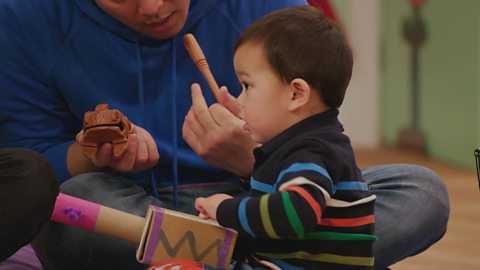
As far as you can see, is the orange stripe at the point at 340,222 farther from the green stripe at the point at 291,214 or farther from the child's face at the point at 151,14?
the child's face at the point at 151,14

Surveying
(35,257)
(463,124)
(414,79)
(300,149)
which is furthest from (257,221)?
(414,79)

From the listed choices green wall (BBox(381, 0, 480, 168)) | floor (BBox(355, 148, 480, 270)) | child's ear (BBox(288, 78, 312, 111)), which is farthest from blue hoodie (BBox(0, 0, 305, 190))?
green wall (BBox(381, 0, 480, 168))

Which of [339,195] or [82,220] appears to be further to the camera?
[82,220]

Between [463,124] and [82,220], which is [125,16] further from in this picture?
[463,124]

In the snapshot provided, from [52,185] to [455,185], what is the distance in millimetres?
1806

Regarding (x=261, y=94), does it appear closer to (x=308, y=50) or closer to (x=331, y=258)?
(x=308, y=50)

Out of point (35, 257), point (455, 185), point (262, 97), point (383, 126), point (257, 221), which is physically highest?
Result: point (262, 97)

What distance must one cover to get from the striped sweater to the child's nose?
31cm

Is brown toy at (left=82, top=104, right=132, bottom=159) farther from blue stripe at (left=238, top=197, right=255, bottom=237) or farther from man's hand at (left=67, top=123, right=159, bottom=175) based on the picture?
blue stripe at (left=238, top=197, right=255, bottom=237)

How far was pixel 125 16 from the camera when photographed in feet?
4.37

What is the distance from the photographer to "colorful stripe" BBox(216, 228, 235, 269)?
111 cm

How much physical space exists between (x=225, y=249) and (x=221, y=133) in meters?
0.19

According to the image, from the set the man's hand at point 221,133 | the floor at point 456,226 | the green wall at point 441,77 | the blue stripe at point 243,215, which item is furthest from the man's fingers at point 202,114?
the green wall at point 441,77

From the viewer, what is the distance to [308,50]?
3.45ft
